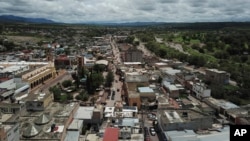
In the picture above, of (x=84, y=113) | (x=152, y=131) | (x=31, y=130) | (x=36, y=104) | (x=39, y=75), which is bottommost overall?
(x=152, y=131)

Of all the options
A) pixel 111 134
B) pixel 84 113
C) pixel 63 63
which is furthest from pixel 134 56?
pixel 111 134

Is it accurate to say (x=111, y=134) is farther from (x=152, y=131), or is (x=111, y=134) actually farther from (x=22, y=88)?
(x=22, y=88)

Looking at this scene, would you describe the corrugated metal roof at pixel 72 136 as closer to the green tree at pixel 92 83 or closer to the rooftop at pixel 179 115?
the rooftop at pixel 179 115

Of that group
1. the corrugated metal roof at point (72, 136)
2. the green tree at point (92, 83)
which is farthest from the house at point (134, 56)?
the corrugated metal roof at point (72, 136)

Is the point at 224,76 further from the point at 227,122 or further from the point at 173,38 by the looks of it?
the point at 173,38

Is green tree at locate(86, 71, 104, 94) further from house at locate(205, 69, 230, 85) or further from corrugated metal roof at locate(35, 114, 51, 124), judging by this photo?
house at locate(205, 69, 230, 85)

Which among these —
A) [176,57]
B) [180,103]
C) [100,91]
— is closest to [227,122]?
[180,103]

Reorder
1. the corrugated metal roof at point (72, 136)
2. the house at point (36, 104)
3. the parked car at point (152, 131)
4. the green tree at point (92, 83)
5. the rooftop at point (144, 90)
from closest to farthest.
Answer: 1. the corrugated metal roof at point (72, 136)
2. the parked car at point (152, 131)
3. the house at point (36, 104)
4. the rooftop at point (144, 90)
5. the green tree at point (92, 83)

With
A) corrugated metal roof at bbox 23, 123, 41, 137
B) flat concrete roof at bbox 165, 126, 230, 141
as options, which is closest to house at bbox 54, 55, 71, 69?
corrugated metal roof at bbox 23, 123, 41, 137

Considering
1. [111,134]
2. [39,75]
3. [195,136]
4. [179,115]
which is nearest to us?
[195,136]

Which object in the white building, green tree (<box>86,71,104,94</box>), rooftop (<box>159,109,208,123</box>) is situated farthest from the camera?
green tree (<box>86,71,104,94</box>)

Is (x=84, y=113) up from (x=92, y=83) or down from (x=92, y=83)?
down
